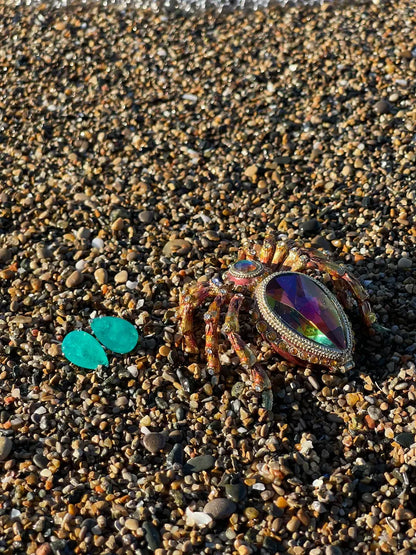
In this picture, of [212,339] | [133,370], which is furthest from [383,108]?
[133,370]

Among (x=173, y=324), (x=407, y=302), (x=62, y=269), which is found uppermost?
(x=62, y=269)

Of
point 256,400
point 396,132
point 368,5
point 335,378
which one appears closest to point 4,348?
point 256,400

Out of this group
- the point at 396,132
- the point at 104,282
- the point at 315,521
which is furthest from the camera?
the point at 396,132

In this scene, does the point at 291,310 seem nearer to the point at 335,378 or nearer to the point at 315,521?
the point at 335,378

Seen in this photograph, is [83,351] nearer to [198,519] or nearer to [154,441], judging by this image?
[154,441]

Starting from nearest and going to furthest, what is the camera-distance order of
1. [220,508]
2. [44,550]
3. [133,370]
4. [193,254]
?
[44,550] < [220,508] < [133,370] < [193,254]

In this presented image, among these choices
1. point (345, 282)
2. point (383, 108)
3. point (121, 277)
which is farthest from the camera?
point (383, 108)

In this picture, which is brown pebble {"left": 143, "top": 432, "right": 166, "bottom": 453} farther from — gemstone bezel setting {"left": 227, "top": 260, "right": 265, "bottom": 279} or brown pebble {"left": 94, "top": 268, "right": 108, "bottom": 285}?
brown pebble {"left": 94, "top": 268, "right": 108, "bottom": 285}

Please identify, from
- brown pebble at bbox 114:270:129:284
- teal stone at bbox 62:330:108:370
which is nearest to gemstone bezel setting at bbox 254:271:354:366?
teal stone at bbox 62:330:108:370
